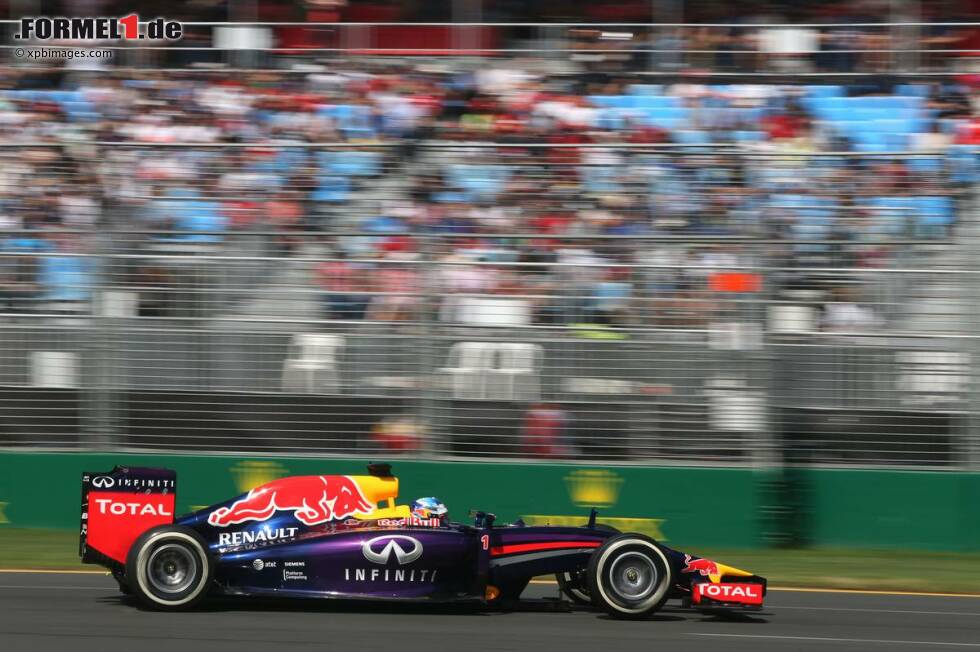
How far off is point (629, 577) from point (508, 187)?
5841 mm

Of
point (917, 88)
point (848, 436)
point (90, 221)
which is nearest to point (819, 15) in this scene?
point (917, 88)

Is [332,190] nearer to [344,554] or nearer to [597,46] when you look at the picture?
[597,46]

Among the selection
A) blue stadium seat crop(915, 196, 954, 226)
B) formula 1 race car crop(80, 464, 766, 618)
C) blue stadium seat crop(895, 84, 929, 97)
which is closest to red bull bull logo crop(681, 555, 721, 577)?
formula 1 race car crop(80, 464, 766, 618)

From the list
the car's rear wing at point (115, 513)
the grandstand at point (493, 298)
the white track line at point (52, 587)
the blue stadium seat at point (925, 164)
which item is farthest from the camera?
the blue stadium seat at point (925, 164)

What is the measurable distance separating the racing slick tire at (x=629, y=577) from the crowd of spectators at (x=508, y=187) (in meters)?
4.26

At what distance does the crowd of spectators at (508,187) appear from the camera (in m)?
12.1

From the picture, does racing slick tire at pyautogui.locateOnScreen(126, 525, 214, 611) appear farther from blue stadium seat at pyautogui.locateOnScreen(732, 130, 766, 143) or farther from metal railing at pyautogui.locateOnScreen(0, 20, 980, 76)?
metal railing at pyautogui.locateOnScreen(0, 20, 980, 76)

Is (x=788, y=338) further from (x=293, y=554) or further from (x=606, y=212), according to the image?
(x=293, y=554)

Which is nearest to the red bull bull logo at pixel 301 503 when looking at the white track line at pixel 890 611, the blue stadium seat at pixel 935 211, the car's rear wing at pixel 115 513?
the car's rear wing at pixel 115 513

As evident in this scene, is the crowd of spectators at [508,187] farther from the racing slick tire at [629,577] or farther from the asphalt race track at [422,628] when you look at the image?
the racing slick tire at [629,577]

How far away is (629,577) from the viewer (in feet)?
26.4

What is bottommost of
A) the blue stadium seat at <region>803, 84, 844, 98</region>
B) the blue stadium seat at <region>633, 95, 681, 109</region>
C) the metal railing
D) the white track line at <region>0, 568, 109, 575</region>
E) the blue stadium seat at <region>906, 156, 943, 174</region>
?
the white track line at <region>0, 568, 109, 575</region>

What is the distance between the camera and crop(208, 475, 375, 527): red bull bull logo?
8188 millimetres

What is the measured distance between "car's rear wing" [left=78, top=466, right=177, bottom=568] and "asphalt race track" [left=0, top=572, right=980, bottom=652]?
38 cm
